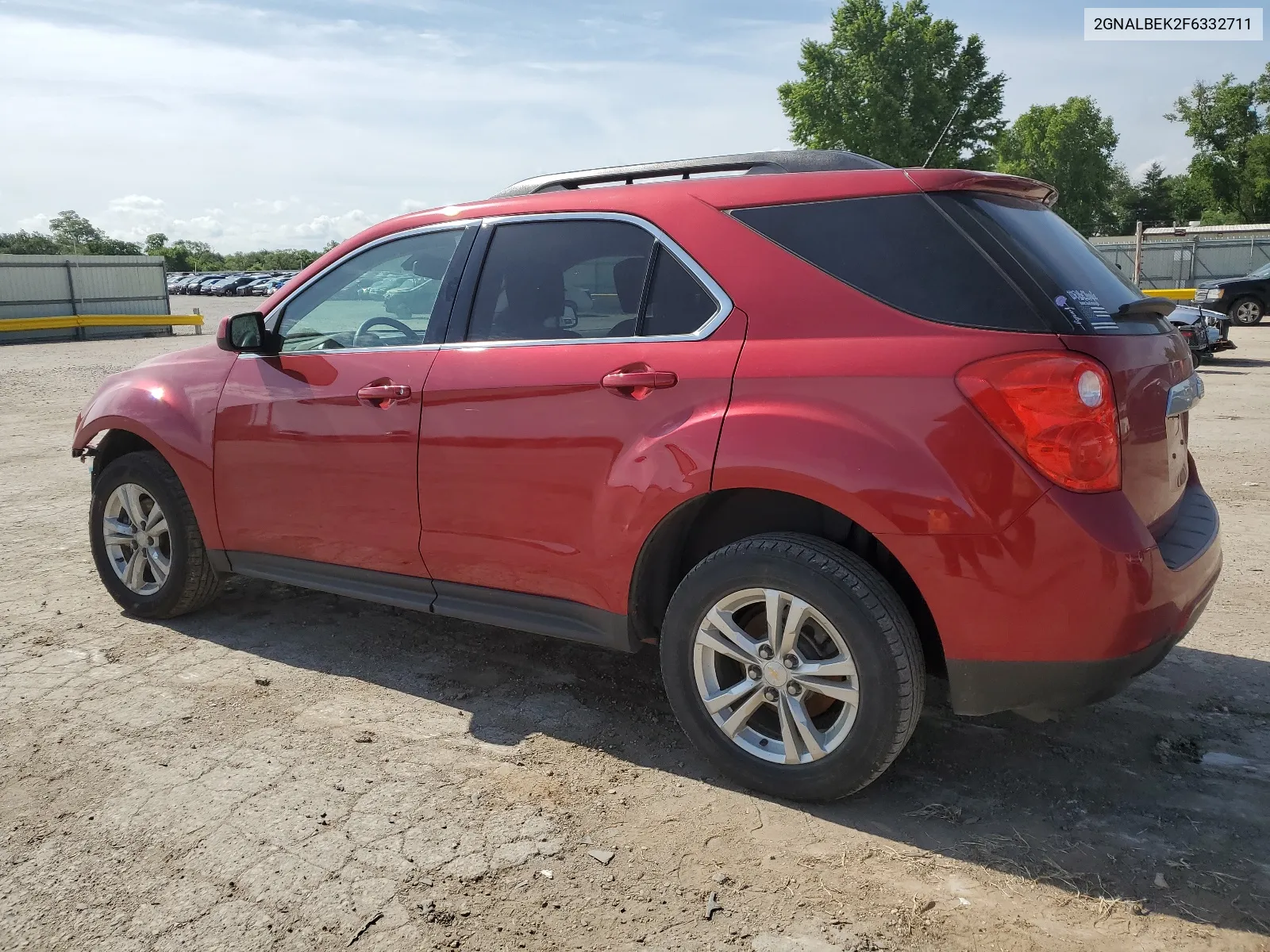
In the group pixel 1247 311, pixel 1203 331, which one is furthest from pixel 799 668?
pixel 1247 311

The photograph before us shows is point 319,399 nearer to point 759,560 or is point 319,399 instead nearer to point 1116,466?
point 759,560

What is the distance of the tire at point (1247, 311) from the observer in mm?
22922

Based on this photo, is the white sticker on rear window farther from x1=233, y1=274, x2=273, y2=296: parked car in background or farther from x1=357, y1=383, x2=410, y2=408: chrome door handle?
x1=233, y1=274, x2=273, y2=296: parked car in background

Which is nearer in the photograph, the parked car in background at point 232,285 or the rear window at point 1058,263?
the rear window at point 1058,263

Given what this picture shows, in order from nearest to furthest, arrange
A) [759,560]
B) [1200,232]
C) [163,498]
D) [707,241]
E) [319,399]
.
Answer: [759,560] < [707,241] < [319,399] < [163,498] < [1200,232]

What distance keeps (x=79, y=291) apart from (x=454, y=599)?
31.2m

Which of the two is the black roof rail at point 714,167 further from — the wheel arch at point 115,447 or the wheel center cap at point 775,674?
the wheel arch at point 115,447

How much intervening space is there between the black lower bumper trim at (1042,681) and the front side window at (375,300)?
2224mm

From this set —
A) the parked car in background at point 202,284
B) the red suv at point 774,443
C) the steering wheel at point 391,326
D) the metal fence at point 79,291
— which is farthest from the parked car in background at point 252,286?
the red suv at point 774,443

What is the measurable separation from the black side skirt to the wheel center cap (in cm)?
54

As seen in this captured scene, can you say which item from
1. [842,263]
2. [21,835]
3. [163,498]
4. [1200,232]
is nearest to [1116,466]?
[842,263]

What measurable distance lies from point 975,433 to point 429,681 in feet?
7.85

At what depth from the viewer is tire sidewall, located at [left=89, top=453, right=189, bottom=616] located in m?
4.66

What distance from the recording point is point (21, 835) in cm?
300
